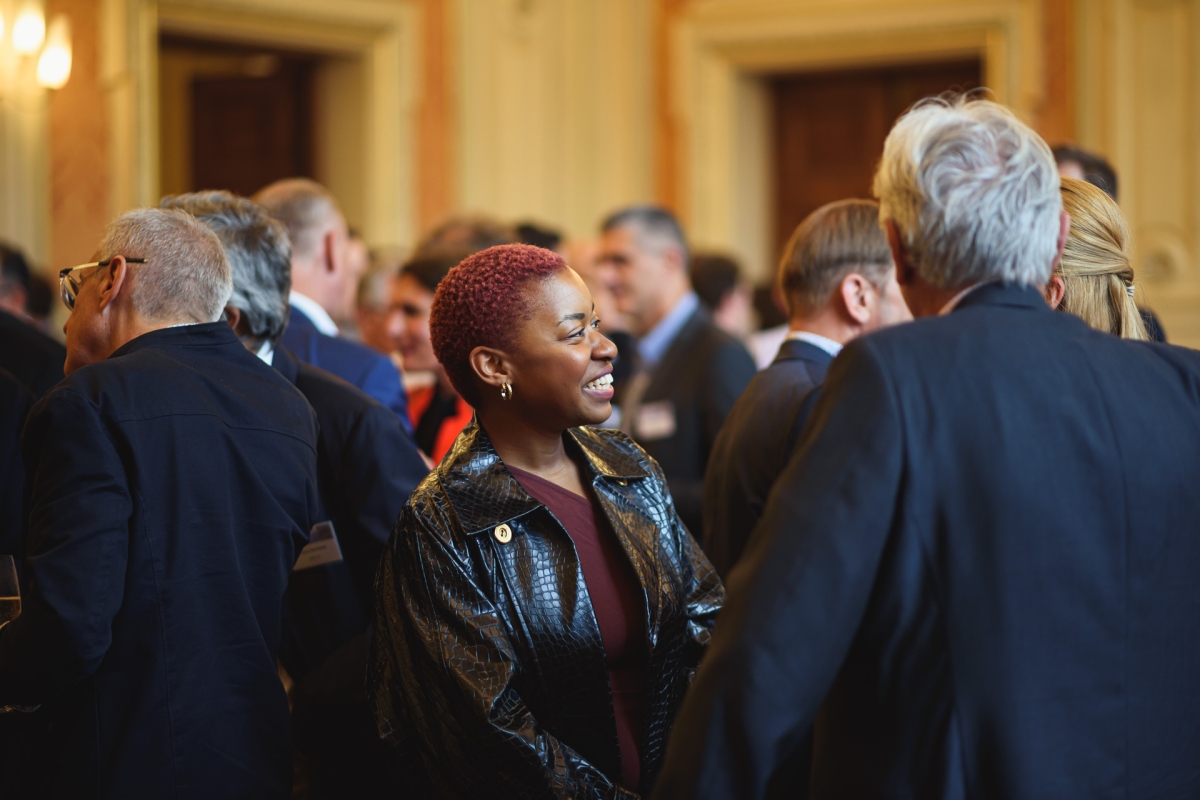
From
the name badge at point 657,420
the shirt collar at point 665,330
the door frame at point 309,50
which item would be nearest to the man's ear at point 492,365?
the name badge at point 657,420

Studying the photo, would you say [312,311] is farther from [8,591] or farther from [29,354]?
[8,591]

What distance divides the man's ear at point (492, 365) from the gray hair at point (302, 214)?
1393 mm

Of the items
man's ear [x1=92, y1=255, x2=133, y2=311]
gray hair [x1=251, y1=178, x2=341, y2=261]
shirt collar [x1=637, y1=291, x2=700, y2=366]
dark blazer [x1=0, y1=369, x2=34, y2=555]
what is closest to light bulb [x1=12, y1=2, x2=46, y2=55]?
gray hair [x1=251, y1=178, x2=341, y2=261]

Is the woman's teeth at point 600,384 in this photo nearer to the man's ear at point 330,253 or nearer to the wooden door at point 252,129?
the man's ear at point 330,253

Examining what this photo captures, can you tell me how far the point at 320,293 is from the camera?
325cm

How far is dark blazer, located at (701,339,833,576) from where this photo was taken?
92.7 inches

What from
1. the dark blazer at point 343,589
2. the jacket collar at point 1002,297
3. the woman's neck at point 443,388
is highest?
the jacket collar at point 1002,297

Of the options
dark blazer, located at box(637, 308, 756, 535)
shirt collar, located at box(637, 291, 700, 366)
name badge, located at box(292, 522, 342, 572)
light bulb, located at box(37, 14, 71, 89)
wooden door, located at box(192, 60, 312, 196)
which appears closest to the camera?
name badge, located at box(292, 522, 342, 572)

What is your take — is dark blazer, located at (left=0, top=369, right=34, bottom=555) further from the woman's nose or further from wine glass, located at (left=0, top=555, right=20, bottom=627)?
the woman's nose

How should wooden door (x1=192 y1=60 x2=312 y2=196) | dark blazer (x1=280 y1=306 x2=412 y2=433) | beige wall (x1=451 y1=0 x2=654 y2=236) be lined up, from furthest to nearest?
wooden door (x1=192 y1=60 x2=312 y2=196), beige wall (x1=451 y1=0 x2=654 y2=236), dark blazer (x1=280 y1=306 x2=412 y2=433)

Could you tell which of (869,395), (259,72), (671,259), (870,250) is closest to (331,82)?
(259,72)

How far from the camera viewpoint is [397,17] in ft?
24.7

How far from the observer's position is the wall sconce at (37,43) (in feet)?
19.4

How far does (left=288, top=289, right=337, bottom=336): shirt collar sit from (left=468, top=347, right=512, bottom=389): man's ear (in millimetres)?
1263
